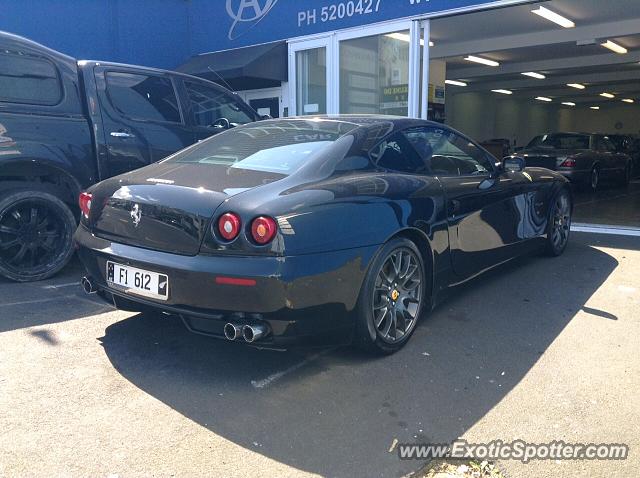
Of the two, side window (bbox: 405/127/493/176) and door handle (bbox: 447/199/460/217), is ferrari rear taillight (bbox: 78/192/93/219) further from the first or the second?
door handle (bbox: 447/199/460/217)

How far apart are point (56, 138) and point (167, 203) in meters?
2.36

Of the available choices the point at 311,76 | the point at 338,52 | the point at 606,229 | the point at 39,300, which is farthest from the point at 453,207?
the point at 311,76

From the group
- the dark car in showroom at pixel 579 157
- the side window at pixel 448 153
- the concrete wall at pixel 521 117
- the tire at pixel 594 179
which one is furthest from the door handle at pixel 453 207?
the concrete wall at pixel 521 117

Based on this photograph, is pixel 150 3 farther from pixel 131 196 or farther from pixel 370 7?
pixel 131 196

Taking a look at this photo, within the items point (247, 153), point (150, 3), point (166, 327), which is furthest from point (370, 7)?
point (166, 327)

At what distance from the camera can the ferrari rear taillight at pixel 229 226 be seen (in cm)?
272

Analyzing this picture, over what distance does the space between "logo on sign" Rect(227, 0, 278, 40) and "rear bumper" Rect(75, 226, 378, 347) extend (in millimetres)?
8510

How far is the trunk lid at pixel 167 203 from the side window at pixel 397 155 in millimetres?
808

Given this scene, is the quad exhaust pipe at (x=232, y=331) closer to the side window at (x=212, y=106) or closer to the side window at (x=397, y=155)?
the side window at (x=397, y=155)

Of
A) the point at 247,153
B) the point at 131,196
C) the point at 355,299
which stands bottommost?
the point at 355,299

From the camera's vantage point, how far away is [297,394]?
2916mm

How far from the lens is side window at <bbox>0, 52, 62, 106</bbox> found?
4562 mm

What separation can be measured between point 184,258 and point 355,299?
943 millimetres

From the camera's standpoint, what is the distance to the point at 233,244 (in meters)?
2.73
